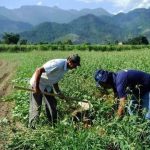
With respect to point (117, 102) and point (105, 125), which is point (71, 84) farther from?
point (105, 125)

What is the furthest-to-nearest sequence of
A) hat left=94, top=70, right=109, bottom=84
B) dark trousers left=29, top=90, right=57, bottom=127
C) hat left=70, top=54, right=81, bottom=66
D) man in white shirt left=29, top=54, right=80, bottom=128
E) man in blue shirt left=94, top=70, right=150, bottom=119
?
dark trousers left=29, top=90, right=57, bottom=127 < man in white shirt left=29, top=54, right=80, bottom=128 < hat left=70, top=54, right=81, bottom=66 < hat left=94, top=70, right=109, bottom=84 < man in blue shirt left=94, top=70, right=150, bottom=119

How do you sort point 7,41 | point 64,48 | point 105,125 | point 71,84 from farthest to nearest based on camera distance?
point 7,41 < point 64,48 < point 71,84 < point 105,125

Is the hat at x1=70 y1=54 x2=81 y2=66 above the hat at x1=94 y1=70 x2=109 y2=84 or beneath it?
above

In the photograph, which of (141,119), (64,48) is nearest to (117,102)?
(141,119)

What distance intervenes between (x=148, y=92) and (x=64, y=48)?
42.9 m

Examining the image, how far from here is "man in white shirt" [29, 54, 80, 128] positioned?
810cm

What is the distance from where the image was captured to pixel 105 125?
5930 millimetres

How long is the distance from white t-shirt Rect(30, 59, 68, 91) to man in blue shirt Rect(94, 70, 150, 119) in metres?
1.22

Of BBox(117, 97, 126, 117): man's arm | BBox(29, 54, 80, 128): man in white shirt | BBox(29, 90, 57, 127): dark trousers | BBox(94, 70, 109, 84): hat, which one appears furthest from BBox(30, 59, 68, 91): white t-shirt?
BBox(117, 97, 126, 117): man's arm

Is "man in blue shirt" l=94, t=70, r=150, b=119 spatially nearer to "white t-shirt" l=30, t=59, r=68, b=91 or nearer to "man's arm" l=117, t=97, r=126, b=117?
"man's arm" l=117, t=97, r=126, b=117

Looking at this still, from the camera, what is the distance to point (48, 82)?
8477mm

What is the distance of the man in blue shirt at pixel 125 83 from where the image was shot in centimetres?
680

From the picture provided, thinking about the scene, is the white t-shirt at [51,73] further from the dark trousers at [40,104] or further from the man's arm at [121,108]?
the man's arm at [121,108]

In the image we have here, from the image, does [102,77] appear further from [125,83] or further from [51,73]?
[51,73]
